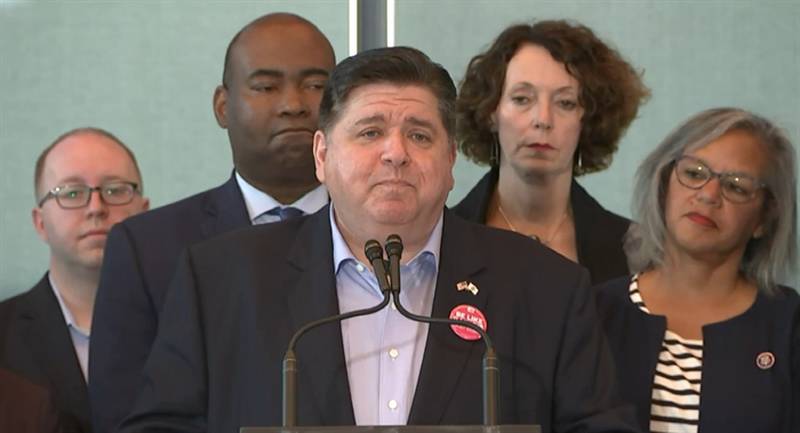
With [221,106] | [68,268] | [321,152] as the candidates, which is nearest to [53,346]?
[68,268]

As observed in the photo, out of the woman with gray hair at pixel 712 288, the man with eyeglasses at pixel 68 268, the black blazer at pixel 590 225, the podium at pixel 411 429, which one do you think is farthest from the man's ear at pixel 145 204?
the podium at pixel 411 429

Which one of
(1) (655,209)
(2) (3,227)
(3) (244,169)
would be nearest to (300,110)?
(3) (244,169)

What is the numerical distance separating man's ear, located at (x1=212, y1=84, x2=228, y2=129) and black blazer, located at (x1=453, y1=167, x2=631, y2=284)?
67 cm

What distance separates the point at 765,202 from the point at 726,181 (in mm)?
121

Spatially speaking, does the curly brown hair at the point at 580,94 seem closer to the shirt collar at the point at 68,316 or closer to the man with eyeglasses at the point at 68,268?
the man with eyeglasses at the point at 68,268

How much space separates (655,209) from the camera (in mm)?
3666

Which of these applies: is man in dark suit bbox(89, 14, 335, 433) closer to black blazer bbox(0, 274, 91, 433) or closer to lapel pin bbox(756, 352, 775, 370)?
black blazer bbox(0, 274, 91, 433)

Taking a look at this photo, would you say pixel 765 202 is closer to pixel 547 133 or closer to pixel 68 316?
pixel 547 133

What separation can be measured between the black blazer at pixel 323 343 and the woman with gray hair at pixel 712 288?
552 millimetres

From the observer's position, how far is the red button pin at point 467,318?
9.41 ft

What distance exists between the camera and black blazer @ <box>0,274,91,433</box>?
12.0 ft

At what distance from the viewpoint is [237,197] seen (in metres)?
3.71

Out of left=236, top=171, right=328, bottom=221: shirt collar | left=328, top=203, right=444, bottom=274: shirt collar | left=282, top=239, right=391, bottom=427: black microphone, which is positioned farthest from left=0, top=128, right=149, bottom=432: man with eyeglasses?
left=282, top=239, right=391, bottom=427: black microphone

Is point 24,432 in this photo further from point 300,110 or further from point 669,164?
point 669,164
